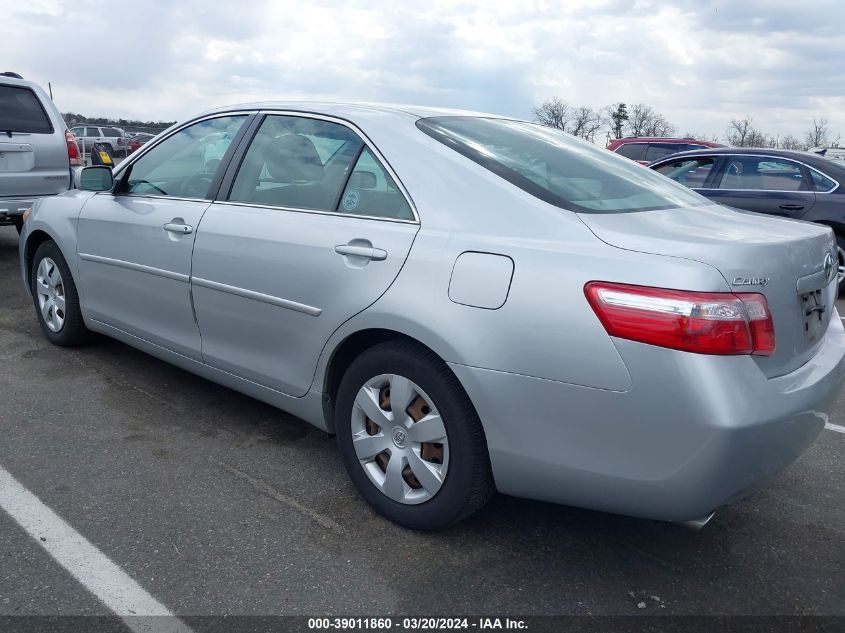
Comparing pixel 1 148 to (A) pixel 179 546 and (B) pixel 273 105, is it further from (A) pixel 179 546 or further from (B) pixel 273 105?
(A) pixel 179 546

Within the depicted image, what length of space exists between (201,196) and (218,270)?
0.50 m

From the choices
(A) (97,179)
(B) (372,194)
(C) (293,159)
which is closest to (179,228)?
(C) (293,159)

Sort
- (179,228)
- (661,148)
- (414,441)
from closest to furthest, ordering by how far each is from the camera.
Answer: (414,441) < (179,228) < (661,148)

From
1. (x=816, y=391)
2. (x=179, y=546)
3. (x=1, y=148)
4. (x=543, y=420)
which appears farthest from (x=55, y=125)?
(x=816, y=391)

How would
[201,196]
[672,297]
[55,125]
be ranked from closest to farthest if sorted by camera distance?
[672,297], [201,196], [55,125]

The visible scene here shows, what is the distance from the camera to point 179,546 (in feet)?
8.75

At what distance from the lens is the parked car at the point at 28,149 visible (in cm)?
718

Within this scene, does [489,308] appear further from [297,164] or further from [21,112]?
[21,112]

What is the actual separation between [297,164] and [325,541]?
1598 mm

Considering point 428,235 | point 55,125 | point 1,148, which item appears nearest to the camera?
point 428,235

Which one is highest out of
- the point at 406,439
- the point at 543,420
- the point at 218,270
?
the point at 218,270

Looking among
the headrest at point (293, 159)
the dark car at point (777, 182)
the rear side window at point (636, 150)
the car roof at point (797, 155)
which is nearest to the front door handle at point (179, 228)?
the headrest at point (293, 159)

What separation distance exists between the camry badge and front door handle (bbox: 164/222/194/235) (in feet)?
7.88

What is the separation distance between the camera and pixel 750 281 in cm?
219
